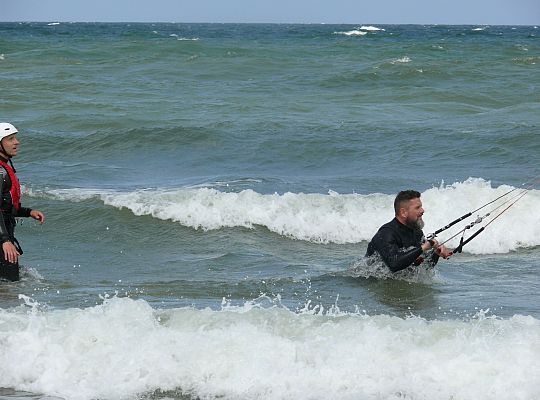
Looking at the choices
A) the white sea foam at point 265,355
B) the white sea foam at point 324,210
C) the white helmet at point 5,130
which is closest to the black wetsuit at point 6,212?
the white helmet at point 5,130

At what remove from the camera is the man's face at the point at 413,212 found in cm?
952

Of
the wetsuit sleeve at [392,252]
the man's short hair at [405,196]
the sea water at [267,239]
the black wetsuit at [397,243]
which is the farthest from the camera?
the man's short hair at [405,196]

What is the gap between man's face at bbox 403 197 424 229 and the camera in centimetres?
952

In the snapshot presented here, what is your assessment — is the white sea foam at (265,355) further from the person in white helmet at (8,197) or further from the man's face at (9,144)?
the man's face at (9,144)

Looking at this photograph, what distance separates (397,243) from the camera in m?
9.61

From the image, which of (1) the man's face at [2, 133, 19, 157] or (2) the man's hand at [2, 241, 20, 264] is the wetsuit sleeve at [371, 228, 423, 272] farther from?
(1) the man's face at [2, 133, 19, 157]

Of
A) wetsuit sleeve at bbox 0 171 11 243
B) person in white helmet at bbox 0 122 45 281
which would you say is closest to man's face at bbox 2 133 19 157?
person in white helmet at bbox 0 122 45 281

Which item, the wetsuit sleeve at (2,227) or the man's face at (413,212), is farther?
the man's face at (413,212)

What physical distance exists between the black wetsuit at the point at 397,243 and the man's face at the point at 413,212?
8 centimetres

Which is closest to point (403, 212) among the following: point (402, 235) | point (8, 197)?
point (402, 235)

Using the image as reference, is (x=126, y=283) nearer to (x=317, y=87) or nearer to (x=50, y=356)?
(x=50, y=356)

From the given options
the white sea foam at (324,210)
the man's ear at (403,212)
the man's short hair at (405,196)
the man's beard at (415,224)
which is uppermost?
the man's short hair at (405,196)

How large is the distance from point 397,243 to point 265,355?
8.89 feet

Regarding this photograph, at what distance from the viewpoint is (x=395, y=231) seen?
9609 millimetres
